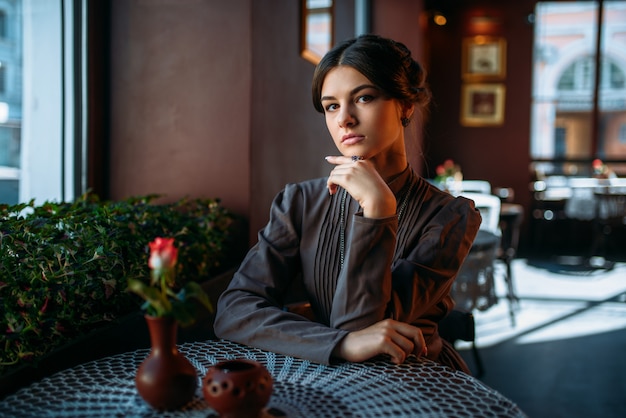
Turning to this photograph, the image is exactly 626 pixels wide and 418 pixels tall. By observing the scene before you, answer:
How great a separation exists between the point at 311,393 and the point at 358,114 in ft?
1.99

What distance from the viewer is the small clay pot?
2.66ft

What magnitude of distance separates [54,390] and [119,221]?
71 cm

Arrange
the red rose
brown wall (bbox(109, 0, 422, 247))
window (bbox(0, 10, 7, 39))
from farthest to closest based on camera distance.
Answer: brown wall (bbox(109, 0, 422, 247)) → window (bbox(0, 10, 7, 39)) → the red rose

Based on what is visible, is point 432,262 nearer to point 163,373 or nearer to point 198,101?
point 163,373

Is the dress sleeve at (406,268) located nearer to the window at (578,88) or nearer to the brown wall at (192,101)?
the brown wall at (192,101)

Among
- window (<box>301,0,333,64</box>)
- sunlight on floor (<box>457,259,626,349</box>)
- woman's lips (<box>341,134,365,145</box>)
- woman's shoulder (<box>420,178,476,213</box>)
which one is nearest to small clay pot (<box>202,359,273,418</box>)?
woman's lips (<box>341,134,365,145</box>)

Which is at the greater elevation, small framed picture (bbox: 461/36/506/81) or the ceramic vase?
small framed picture (bbox: 461/36/506/81)


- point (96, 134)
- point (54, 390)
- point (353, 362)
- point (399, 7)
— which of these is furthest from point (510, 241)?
point (54, 390)

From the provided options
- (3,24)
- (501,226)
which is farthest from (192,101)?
(501,226)

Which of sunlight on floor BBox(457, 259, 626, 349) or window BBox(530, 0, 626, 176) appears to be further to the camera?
window BBox(530, 0, 626, 176)

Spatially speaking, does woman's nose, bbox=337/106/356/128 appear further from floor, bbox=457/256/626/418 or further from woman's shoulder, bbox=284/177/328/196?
floor, bbox=457/256/626/418

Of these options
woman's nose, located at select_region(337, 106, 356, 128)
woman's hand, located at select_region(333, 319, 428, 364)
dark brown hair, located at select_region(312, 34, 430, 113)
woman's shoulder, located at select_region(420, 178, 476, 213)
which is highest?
dark brown hair, located at select_region(312, 34, 430, 113)

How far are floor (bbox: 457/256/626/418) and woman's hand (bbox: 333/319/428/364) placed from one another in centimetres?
183

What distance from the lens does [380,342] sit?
1097mm
